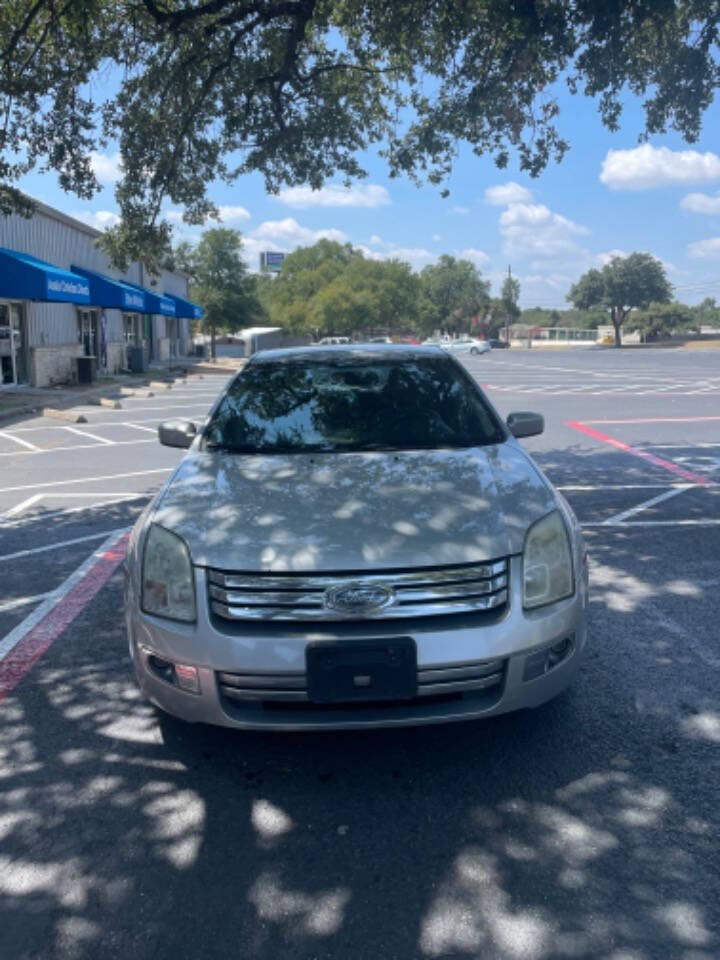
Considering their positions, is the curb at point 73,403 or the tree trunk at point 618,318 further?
the tree trunk at point 618,318

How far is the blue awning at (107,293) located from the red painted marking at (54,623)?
60.1 ft

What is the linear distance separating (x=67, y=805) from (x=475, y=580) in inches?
67.7

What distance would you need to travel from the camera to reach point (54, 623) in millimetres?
4617

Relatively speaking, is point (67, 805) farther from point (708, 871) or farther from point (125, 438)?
point (125, 438)

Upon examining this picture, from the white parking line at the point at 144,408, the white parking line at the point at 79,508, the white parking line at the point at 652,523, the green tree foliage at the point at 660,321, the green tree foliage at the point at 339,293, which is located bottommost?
the white parking line at the point at 652,523

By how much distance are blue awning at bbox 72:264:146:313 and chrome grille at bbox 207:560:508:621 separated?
21.3 meters

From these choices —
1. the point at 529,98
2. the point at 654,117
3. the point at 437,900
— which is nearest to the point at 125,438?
the point at 529,98

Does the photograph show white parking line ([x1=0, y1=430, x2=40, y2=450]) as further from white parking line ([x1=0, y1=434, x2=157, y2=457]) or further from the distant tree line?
the distant tree line

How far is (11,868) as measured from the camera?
2504 mm

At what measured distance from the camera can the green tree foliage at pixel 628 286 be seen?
81.5 m

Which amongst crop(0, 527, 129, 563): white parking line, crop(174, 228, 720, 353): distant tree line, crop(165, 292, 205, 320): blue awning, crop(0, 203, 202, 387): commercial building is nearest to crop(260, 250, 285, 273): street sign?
crop(174, 228, 720, 353): distant tree line

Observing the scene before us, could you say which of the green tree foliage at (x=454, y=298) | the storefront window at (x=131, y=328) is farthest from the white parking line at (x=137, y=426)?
the green tree foliage at (x=454, y=298)

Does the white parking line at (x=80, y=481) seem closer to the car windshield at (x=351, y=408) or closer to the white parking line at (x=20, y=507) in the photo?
the white parking line at (x=20, y=507)

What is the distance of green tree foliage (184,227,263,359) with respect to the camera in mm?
51969
